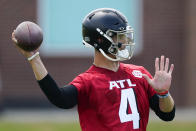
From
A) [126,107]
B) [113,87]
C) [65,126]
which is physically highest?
[113,87]

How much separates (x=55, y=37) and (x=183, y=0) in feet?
12.8

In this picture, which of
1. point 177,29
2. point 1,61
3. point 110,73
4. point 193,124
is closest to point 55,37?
point 1,61

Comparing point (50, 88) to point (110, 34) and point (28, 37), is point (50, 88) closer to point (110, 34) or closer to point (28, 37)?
point (28, 37)

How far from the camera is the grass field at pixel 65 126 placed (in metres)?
11.1

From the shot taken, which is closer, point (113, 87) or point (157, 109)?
point (113, 87)

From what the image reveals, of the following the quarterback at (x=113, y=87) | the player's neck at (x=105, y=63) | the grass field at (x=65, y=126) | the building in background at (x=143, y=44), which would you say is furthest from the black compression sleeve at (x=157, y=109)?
the building in background at (x=143, y=44)

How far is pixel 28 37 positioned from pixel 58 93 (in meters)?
0.51

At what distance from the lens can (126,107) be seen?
4.84 metres

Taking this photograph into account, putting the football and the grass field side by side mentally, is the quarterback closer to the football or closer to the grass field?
the football

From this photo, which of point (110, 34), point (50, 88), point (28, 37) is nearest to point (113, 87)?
point (110, 34)

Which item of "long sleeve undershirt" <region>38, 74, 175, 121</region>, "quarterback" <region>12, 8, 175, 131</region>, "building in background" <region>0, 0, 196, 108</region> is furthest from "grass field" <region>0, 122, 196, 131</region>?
"long sleeve undershirt" <region>38, 74, 175, 121</region>

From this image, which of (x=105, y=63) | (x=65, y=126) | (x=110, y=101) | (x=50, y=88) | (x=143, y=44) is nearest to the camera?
(x=50, y=88)

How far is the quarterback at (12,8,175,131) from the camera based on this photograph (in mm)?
4762

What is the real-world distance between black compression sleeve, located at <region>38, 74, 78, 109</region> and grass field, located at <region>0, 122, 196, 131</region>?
6413 millimetres
